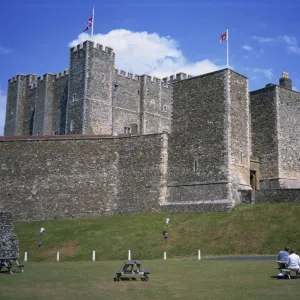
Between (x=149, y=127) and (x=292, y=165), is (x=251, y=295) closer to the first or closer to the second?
(x=292, y=165)

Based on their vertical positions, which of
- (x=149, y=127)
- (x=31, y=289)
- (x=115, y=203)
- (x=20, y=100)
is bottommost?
(x=31, y=289)

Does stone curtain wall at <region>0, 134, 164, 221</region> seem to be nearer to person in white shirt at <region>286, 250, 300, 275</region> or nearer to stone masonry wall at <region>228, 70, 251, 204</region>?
stone masonry wall at <region>228, 70, 251, 204</region>

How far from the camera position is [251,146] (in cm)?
4038

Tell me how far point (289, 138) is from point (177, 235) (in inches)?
562

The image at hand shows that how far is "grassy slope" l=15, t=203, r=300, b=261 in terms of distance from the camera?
27656 mm

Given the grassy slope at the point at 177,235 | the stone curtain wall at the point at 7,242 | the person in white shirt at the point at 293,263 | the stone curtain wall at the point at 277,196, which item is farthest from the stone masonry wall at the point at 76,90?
the person in white shirt at the point at 293,263

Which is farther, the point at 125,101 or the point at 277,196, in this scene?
the point at 125,101

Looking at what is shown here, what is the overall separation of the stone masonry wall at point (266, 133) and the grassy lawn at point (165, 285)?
1945 cm

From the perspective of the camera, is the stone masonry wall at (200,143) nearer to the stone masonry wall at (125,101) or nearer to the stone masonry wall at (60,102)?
the stone masonry wall at (125,101)

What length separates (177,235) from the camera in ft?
102

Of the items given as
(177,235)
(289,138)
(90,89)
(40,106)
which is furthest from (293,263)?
(40,106)

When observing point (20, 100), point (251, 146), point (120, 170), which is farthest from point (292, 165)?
point (20, 100)

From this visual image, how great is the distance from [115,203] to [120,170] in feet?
8.87

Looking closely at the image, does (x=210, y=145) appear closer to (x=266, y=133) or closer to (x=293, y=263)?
(x=266, y=133)
